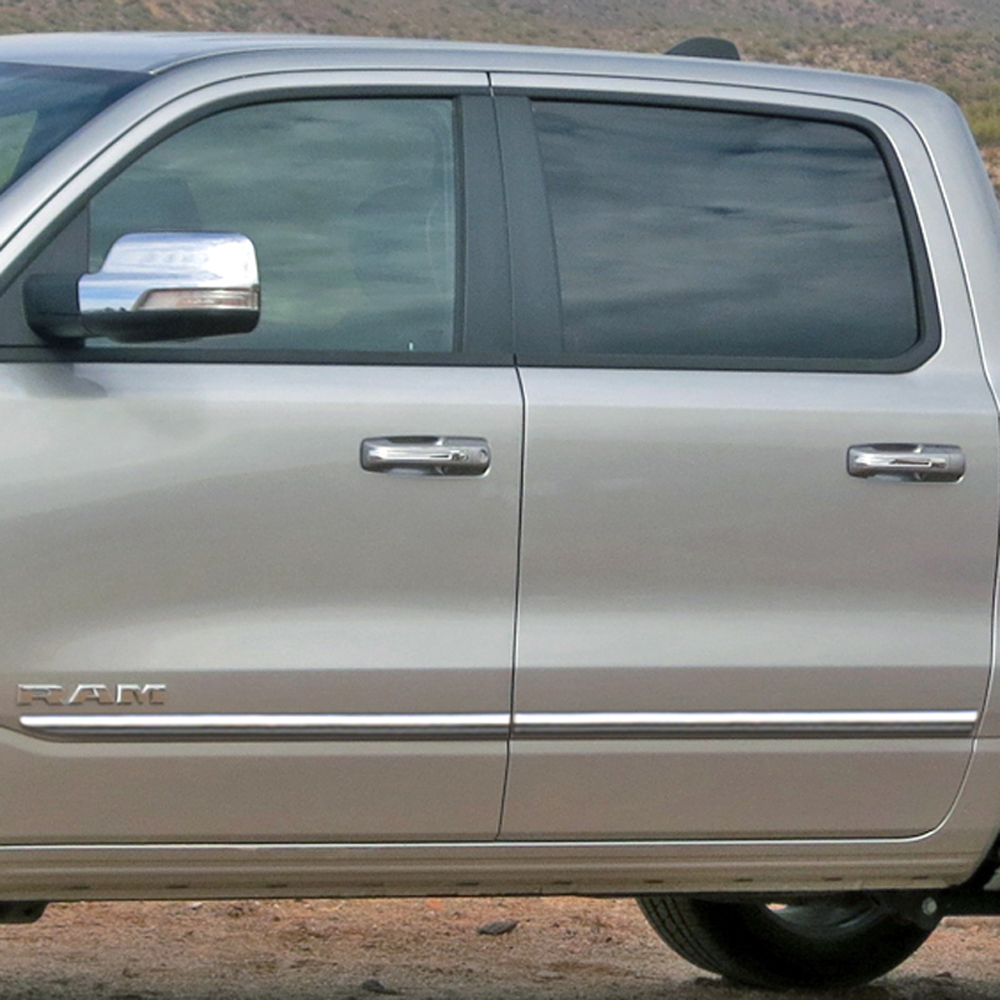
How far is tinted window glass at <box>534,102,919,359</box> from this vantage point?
160 inches

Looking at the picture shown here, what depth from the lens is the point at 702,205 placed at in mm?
4152

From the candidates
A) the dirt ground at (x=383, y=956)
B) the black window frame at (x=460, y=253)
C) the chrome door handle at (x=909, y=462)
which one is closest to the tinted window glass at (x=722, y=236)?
the black window frame at (x=460, y=253)

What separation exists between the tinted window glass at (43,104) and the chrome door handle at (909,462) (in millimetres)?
1413

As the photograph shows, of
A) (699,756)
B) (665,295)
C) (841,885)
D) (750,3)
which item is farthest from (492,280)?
(750,3)

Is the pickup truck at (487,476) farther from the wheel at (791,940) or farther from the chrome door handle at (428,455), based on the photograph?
the wheel at (791,940)

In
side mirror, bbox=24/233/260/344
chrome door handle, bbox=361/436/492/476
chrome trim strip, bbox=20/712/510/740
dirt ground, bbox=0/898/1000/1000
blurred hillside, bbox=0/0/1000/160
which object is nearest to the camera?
side mirror, bbox=24/233/260/344

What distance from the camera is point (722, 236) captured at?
416cm

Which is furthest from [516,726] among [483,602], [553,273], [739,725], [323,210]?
[323,210]

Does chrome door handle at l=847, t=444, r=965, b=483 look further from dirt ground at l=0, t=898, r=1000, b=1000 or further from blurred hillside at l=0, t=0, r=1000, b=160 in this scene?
blurred hillside at l=0, t=0, r=1000, b=160

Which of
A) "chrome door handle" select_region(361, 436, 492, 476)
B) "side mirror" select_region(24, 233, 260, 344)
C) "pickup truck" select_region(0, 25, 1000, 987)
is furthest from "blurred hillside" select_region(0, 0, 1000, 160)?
"side mirror" select_region(24, 233, 260, 344)

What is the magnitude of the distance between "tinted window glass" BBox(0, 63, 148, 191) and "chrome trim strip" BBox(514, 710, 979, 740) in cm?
124

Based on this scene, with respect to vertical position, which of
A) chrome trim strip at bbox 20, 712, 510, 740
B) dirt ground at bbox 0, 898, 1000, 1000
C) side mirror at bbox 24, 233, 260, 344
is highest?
side mirror at bbox 24, 233, 260, 344

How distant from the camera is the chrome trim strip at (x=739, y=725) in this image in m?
3.86

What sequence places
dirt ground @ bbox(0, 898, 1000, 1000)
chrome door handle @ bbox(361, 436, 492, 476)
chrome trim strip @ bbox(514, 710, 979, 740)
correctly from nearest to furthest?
chrome door handle @ bbox(361, 436, 492, 476) < chrome trim strip @ bbox(514, 710, 979, 740) < dirt ground @ bbox(0, 898, 1000, 1000)
